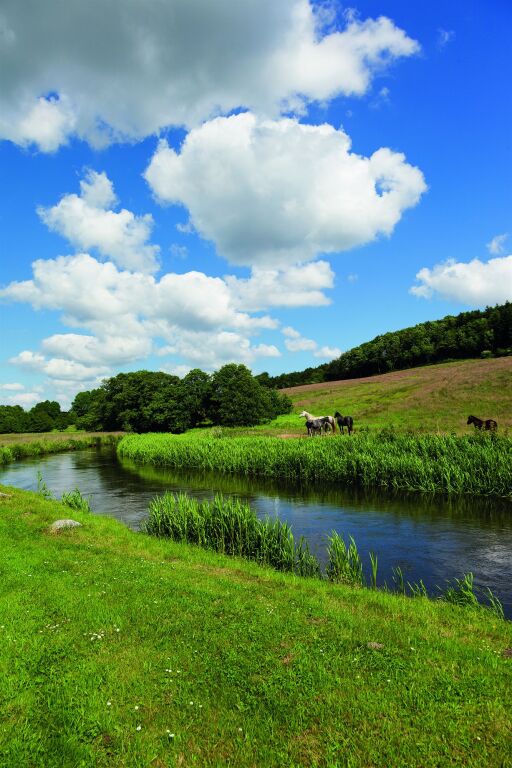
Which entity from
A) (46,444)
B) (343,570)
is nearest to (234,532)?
(343,570)

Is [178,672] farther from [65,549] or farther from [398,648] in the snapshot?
[65,549]

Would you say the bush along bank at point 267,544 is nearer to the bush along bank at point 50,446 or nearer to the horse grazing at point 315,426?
the horse grazing at point 315,426

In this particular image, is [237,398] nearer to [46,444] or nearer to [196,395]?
[196,395]

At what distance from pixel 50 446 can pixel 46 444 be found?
2.55ft

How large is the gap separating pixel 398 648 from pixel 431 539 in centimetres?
1213

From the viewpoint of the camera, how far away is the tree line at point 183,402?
70.0 meters

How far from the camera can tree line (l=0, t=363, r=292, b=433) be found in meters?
70.0

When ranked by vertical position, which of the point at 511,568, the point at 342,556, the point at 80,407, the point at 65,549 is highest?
the point at 80,407

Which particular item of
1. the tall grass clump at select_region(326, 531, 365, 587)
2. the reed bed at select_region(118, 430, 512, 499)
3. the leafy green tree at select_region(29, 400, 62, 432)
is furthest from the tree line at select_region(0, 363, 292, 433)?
the tall grass clump at select_region(326, 531, 365, 587)

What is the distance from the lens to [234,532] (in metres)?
17.8

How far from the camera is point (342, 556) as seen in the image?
13875mm

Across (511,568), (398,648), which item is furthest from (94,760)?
(511,568)

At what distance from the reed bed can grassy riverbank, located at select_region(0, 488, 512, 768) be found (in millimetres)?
18168

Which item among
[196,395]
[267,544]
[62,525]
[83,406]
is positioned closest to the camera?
[267,544]
